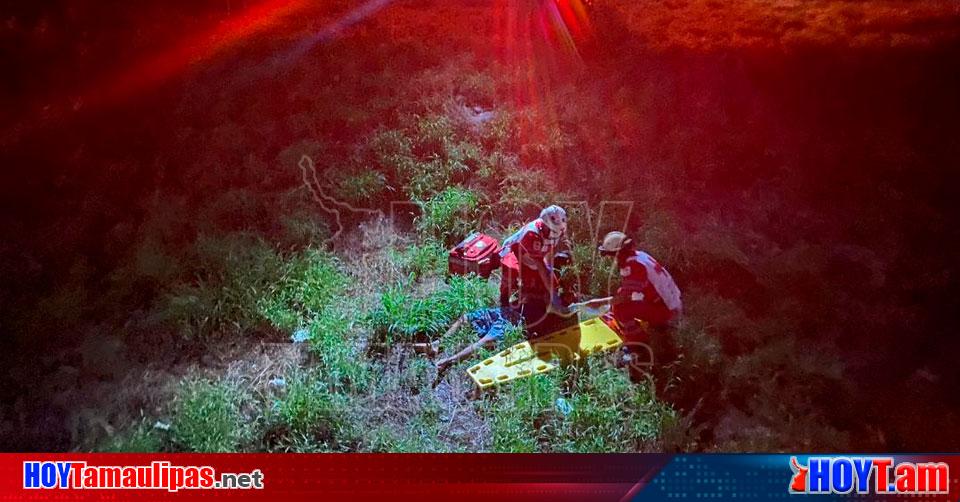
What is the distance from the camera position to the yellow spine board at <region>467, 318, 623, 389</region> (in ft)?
6.89

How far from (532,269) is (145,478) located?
1451 mm

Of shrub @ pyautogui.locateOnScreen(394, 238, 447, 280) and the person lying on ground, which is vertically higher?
shrub @ pyautogui.locateOnScreen(394, 238, 447, 280)

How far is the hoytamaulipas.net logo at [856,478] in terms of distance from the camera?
6.08ft

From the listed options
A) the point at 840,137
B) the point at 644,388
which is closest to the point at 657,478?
Answer: the point at 644,388

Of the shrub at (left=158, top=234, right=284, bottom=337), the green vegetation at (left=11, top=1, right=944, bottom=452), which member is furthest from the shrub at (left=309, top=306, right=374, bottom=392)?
the shrub at (left=158, top=234, right=284, bottom=337)

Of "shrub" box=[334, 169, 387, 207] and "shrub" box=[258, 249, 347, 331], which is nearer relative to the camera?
"shrub" box=[258, 249, 347, 331]

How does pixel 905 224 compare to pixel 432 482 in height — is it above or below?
above

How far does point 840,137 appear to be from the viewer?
8.68 ft

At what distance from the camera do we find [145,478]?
6.15ft

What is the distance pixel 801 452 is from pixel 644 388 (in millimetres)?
494

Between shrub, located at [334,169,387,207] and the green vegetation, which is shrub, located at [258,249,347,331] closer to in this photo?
the green vegetation

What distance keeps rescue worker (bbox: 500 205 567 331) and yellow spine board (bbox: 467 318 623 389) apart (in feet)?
0.37

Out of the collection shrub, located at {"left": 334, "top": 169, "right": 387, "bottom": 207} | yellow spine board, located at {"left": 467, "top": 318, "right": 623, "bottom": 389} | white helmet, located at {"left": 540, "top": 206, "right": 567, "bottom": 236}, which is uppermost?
shrub, located at {"left": 334, "top": 169, "right": 387, "bottom": 207}

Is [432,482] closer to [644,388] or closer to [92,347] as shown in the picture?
[644,388]
